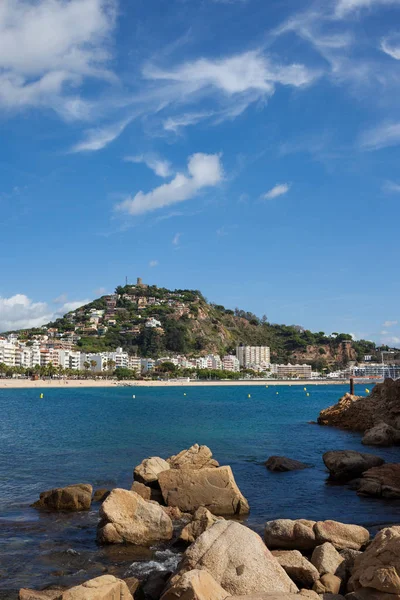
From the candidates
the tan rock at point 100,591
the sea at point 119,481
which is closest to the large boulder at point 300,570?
the sea at point 119,481

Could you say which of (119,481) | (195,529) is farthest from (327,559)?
(119,481)

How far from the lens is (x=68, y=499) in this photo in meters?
18.1

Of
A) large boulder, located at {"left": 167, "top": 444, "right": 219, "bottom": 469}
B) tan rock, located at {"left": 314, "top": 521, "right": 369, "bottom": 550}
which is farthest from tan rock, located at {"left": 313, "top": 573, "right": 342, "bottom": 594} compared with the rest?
large boulder, located at {"left": 167, "top": 444, "right": 219, "bottom": 469}

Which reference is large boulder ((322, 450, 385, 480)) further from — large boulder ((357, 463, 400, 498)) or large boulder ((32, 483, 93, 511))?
large boulder ((32, 483, 93, 511))

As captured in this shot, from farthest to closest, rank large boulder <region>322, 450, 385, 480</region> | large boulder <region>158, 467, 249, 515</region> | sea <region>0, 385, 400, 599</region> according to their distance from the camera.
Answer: large boulder <region>322, 450, 385, 480</region> → large boulder <region>158, 467, 249, 515</region> → sea <region>0, 385, 400, 599</region>

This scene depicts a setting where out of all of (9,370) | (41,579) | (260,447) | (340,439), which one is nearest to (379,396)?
(340,439)

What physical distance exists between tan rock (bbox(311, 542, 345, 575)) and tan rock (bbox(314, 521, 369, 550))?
118 cm

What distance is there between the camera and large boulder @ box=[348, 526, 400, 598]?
29.3 feet

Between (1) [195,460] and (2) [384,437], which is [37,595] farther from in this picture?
(2) [384,437]

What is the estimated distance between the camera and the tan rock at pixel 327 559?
11.0m

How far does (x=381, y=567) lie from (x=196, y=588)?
345 cm

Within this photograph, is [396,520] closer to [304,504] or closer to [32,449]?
[304,504]

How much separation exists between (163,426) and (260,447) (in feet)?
48.8

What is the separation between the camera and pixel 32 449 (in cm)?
3353
